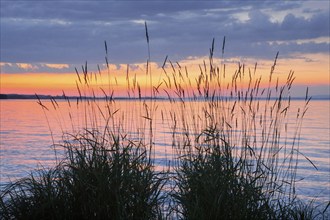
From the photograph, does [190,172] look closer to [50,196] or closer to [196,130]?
[196,130]

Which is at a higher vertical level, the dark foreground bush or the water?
the dark foreground bush

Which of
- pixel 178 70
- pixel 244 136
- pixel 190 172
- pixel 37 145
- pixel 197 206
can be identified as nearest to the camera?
pixel 197 206

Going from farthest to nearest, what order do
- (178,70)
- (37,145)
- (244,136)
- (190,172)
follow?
(37,145) < (178,70) < (244,136) < (190,172)

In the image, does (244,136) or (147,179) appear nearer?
(147,179)

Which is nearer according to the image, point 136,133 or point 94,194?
point 94,194

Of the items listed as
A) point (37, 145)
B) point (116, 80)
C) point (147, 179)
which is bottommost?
point (37, 145)

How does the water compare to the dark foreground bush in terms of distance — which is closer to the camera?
the dark foreground bush

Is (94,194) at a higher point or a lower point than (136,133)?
lower

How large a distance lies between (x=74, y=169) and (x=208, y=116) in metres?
1.86

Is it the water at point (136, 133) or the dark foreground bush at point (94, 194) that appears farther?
the water at point (136, 133)

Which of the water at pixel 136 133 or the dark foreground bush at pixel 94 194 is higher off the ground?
the dark foreground bush at pixel 94 194

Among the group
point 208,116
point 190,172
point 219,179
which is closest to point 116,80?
point 208,116

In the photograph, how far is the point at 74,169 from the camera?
5.25 metres

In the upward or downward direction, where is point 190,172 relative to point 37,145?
upward
